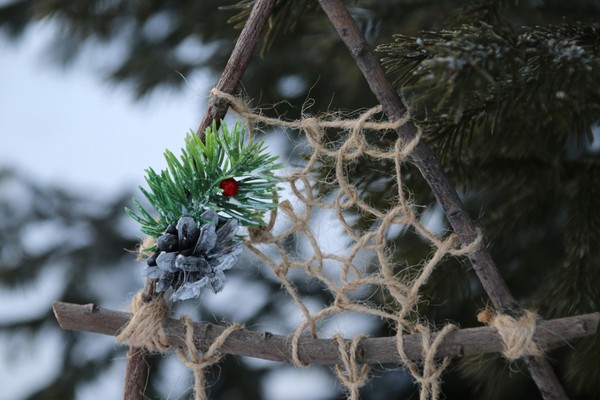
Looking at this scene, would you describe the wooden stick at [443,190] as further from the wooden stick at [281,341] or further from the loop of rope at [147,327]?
the loop of rope at [147,327]

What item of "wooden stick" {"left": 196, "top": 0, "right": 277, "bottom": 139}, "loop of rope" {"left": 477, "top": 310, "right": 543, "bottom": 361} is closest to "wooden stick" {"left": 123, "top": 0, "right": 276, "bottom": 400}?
"wooden stick" {"left": 196, "top": 0, "right": 277, "bottom": 139}

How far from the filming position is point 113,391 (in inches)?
31.7

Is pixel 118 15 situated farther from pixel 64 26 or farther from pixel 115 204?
pixel 115 204

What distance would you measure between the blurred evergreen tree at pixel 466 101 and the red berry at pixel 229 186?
7 cm

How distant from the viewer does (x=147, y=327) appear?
37 centimetres

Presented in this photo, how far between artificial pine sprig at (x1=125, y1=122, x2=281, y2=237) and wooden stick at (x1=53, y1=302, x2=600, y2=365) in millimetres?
A: 46

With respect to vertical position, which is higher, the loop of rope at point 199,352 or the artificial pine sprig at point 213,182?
the artificial pine sprig at point 213,182

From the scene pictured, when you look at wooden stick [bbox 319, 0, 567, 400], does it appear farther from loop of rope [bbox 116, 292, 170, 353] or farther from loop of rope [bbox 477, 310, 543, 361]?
loop of rope [bbox 116, 292, 170, 353]

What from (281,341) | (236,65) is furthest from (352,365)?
(236,65)

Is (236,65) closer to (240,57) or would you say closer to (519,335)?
(240,57)

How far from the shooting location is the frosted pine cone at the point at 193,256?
350 millimetres

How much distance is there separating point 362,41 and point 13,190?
54 cm

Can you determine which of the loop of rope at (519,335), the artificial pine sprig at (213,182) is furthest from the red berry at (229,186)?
the loop of rope at (519,335)

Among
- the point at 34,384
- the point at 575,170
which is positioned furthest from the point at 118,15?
the point at 575,170
